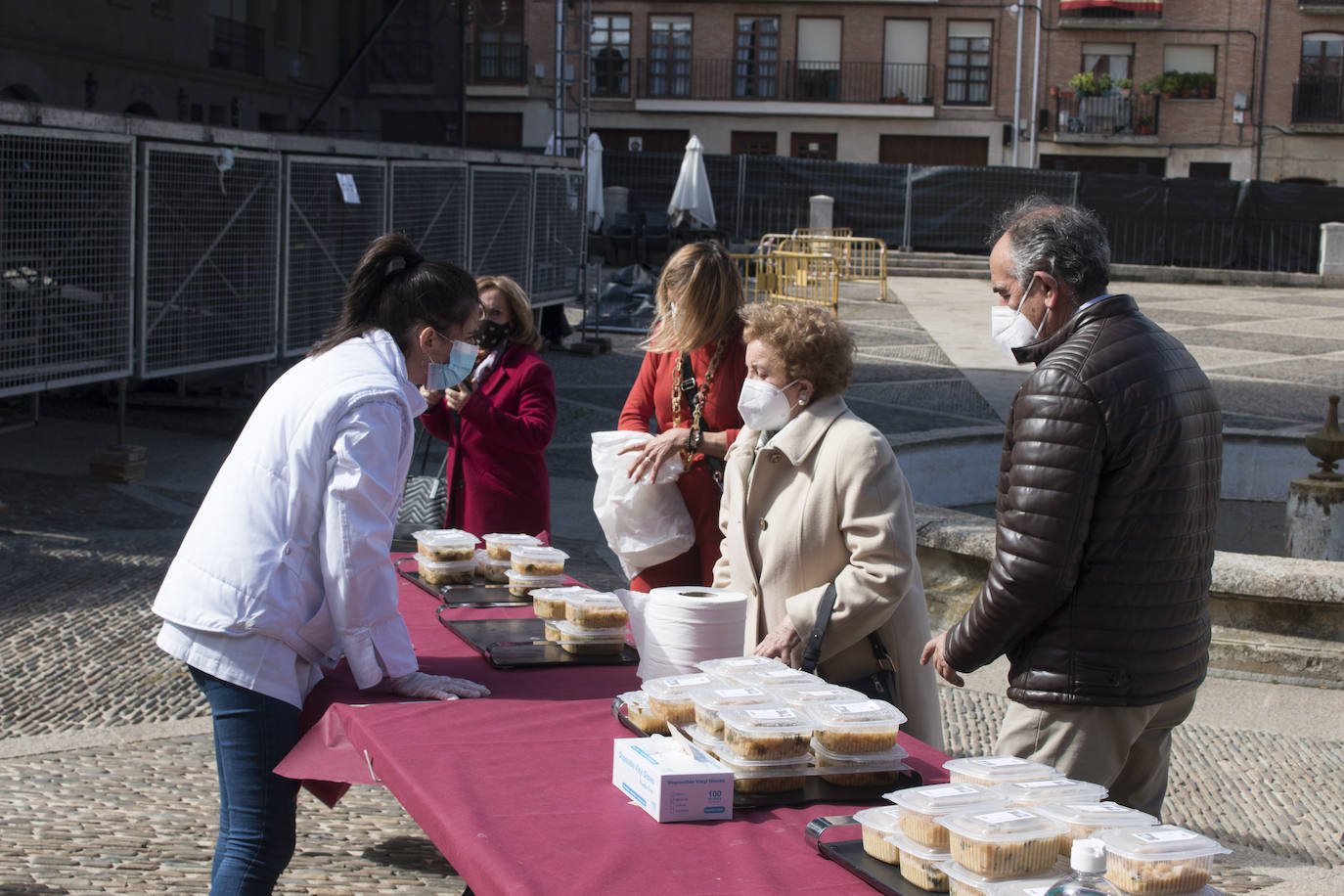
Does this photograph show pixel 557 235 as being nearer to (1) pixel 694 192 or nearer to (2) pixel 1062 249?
(1) pixel 694 192

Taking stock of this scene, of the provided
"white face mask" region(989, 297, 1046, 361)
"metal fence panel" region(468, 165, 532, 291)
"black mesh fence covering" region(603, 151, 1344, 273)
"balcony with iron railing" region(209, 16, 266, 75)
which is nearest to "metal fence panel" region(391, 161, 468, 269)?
"metal fence panel" region(468, 165, 532, 291)

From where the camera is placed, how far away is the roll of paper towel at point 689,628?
2.87 m

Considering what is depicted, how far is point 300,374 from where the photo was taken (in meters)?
2.92

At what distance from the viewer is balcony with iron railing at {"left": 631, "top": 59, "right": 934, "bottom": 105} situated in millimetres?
43875

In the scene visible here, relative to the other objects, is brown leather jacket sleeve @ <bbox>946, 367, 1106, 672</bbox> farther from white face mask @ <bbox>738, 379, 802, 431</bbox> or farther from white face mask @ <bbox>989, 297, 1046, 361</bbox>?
white face mask @ <bbox>738, 379, 802, 431</bbox>

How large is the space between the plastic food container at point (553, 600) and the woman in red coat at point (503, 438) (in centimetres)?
121

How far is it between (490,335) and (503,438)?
0.42 meters

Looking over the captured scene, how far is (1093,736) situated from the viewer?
2.80 meters

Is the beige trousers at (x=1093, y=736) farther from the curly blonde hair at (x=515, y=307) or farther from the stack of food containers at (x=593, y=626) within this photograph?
the curly blonde hair at (x=515, y=307)

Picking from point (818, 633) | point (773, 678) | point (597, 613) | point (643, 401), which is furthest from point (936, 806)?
point (643, 401)

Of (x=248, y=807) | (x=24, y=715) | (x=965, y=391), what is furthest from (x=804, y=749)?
(x=965, y=391)

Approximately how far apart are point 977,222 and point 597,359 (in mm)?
19007

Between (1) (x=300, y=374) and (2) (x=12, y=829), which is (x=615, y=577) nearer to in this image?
(2) (x=12, y=829)

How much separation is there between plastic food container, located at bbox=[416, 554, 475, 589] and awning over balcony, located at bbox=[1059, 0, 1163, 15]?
141ft
